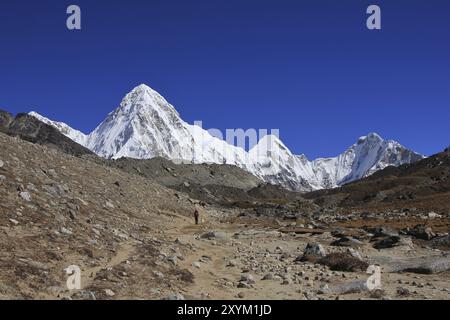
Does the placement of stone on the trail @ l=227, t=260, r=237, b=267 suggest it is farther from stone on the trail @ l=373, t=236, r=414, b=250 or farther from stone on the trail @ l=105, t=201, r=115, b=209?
stone on the trail @ l=105, t=201, r=115, b=209

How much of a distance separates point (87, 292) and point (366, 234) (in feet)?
104

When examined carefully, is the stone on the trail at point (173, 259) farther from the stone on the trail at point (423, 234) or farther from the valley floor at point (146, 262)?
the stone on the trail at point (423, 234)

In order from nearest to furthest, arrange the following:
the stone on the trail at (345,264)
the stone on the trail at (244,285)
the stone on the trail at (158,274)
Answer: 1. the stone on the trail at (244,285)
2. the stone on the trail at (158,274)
3. the stone on the trail at (345,264)

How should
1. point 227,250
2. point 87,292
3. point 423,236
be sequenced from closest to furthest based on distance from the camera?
point 87,292 → point 227,250 → point 423,236

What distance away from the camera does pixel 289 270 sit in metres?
25.1

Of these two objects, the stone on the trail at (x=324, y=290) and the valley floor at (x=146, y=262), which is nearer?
the valley floor at (x=146, y=262)

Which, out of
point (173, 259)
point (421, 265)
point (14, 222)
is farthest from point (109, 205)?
point (421, 265)

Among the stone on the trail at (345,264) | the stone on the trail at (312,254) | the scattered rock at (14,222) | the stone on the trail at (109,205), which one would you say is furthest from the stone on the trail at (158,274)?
the stone on the trail at (109,205)

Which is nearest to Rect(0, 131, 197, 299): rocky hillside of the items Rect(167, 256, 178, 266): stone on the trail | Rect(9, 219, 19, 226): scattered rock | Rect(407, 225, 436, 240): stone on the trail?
Rect(9, 219, 19, 226): scattered rock

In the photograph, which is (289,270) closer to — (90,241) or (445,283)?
(445,283)

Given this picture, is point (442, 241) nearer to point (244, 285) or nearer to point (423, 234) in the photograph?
point (423, 234)
